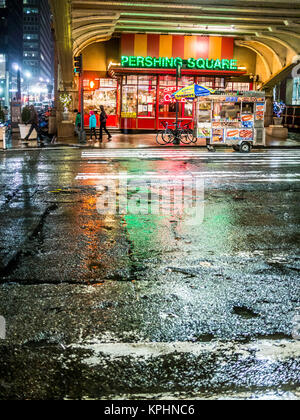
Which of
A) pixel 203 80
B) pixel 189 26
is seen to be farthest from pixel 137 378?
pixel 203 80

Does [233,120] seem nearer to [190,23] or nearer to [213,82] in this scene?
[190,23]

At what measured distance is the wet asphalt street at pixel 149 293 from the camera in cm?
356

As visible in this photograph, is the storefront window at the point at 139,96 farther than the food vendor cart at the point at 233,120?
Yes

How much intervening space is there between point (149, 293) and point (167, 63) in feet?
89.5

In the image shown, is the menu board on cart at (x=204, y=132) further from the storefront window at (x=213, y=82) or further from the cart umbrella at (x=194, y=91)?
the storefront window at (x=213, y=82)

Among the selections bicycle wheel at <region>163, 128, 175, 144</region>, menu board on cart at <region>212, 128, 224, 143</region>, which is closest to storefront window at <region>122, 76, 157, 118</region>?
bicycle wheel at <region>163, 128, 175, 144</region>

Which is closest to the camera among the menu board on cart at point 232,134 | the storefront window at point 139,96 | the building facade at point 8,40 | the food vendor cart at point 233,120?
the food vendor cart at point 233,120

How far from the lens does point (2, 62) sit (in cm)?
11806

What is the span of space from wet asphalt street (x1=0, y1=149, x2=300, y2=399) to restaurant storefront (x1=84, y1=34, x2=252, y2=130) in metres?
21.8

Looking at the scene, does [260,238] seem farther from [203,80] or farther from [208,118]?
[203,80]

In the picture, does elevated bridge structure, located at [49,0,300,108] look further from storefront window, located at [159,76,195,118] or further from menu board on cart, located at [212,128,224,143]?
menu board on cart, located at [212,128,224,143]

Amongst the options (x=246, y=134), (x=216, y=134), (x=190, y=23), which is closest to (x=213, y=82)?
(x=190, y=23)

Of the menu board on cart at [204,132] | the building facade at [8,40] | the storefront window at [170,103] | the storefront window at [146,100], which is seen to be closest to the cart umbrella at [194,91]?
the menu board on cart at [204,132]
